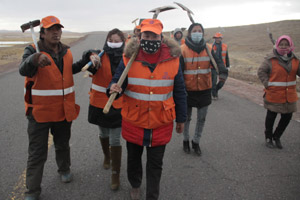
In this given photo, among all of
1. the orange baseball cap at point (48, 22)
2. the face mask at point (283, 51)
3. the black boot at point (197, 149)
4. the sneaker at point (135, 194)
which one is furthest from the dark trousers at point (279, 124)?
the orange baseball cap at point (48, 22)

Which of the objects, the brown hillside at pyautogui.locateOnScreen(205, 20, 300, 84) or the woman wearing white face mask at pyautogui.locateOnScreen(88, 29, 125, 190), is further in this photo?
the brown hillside at pyautogui.locateOnScreen(205, 20, 300, 84)

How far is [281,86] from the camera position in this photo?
14.4 ft

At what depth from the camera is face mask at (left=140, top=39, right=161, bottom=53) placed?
8.26 ft

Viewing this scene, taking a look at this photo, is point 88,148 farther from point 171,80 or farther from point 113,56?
point 171,80

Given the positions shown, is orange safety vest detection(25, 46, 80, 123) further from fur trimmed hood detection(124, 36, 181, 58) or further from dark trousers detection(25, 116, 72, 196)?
fur trimmed hood detection(124, 36, 181, 58)

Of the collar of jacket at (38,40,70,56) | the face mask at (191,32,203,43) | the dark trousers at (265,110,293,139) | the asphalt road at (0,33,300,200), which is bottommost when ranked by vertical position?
the asphalt road at (0,33,300,200)

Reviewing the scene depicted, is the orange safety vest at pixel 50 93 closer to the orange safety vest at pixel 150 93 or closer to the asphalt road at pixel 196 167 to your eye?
the orange safety vest at pixel 150 93

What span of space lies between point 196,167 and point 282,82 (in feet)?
7.52

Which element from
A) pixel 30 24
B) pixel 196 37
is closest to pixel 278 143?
pixel 196 37

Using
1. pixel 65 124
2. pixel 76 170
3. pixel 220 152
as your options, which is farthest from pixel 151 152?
pixel 220 152

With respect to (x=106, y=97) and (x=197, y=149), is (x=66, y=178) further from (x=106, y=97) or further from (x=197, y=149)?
(x=197, y=149)

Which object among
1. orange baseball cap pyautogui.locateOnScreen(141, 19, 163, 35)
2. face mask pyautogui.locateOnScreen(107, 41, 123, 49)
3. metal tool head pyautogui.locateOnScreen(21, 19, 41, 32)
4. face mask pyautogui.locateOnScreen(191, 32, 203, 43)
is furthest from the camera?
face mask pyautogui.locateOnScreen(191, 32, 203, 43)

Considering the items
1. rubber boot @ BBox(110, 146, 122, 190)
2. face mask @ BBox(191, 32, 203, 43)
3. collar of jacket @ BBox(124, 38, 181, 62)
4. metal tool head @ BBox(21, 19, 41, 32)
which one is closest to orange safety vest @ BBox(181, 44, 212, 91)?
face mask @ BBox(191, 32, 203, 43)

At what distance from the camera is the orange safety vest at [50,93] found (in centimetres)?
275
